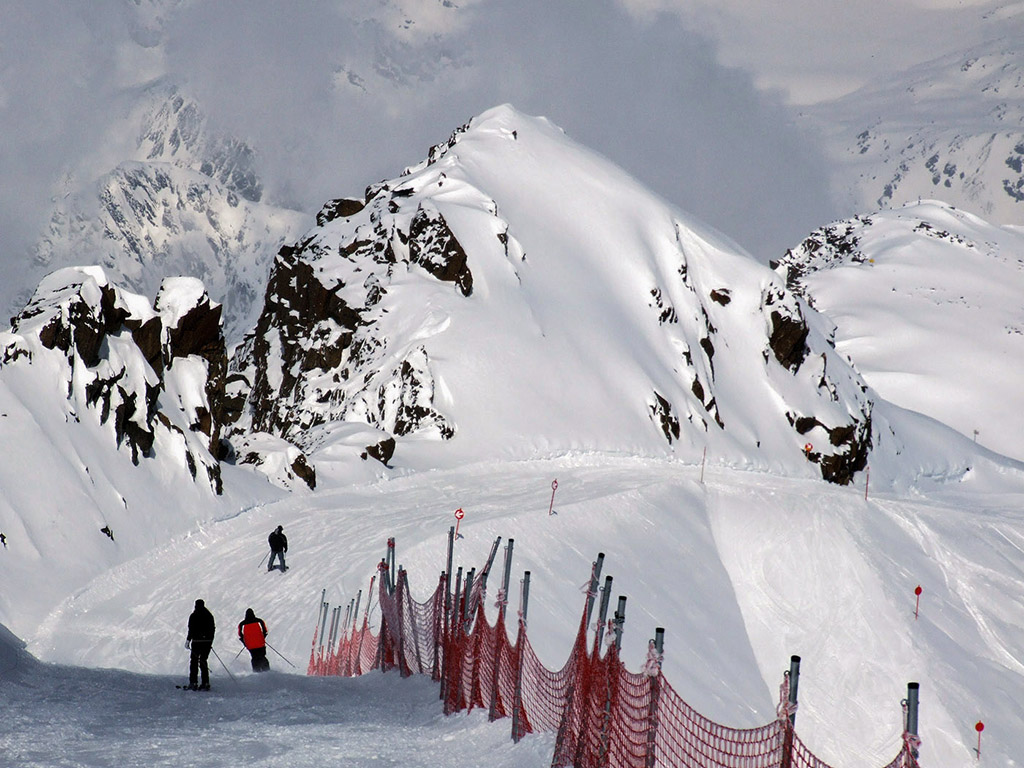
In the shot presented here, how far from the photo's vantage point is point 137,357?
3966 centimetres

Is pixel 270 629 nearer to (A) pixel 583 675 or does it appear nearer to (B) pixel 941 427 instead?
(A) pixel 583 675

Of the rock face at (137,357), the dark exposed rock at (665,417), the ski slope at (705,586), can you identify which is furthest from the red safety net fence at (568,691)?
the dark exposed rock at (665,417)

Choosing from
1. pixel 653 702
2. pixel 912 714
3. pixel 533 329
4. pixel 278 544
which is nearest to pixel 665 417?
pixel 533 329

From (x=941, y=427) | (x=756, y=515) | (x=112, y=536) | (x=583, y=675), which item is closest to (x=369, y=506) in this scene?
(x=112, y=536)

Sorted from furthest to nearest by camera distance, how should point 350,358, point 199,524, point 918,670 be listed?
1. point 350,358
2. point 199,524
3. point 918,670

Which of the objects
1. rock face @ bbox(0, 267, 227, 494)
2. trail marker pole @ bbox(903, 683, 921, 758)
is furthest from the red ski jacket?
rock face @ bbox(0, 267, 227, 494)

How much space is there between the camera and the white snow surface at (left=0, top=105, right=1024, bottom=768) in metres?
13.2

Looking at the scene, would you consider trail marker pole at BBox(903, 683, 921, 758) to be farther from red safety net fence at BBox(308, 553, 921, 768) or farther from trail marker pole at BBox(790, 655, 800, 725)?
trail marker pole at BBox(790, 655, 800, 725)

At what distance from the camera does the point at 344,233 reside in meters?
71.5

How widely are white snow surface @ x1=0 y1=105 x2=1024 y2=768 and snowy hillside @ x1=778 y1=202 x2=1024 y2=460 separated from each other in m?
79.8

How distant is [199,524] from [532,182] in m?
48.8

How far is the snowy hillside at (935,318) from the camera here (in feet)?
414

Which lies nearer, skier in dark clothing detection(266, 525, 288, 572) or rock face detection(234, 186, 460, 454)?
skier in dark clothing detection(266, 525, 288, 572)

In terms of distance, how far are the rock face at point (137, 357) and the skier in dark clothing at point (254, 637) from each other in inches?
869
